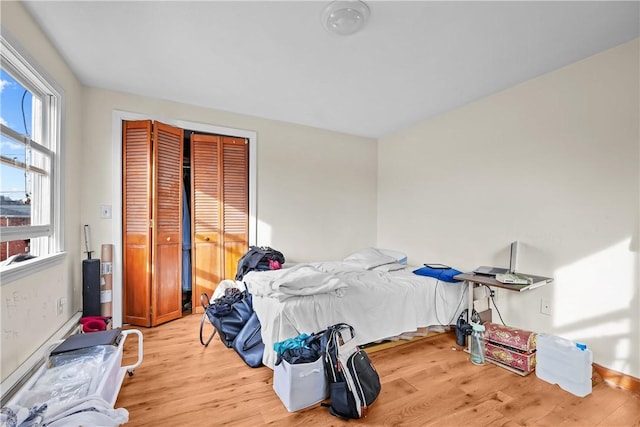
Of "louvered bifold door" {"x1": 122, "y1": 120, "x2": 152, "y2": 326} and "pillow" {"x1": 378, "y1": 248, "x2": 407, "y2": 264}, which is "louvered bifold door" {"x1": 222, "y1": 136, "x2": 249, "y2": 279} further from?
"pillow" {"x1": 378, "y1": 248, "x2": 407, "y2": 264}

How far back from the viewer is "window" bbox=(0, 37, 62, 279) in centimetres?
172

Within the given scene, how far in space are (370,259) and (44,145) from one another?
308cm

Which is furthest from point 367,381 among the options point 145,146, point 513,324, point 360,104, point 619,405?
point 145,146

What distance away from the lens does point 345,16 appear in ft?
6.01

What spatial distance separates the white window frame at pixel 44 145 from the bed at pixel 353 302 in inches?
57.4

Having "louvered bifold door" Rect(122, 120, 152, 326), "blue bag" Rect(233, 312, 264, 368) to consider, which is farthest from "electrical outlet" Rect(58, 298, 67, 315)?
"blue bag" Rect(233, 312, 264, 368)

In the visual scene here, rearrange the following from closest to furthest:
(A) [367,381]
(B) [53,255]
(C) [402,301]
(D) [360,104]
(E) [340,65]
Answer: (A) [367,381]
(B) [53,255]
(E) [340,65]
(C) [402,301]
(D) [360,104]

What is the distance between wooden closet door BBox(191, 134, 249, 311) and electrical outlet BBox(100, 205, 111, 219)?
2.58 feet

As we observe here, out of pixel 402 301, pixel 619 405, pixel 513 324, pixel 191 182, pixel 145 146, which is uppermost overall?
pixel 145 146

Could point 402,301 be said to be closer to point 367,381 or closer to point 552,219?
point 367,381

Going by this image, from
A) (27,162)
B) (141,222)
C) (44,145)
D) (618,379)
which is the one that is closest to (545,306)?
(618,379)

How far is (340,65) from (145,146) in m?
2.09

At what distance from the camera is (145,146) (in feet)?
9.85

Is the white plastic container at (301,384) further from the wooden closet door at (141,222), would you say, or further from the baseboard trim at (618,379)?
the baseboard trim at (618,379)
